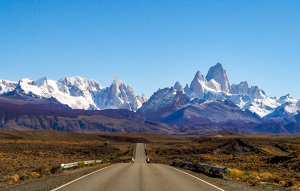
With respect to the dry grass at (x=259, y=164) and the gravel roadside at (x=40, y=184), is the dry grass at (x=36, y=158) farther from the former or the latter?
the dry grass at (x=259, y=164)

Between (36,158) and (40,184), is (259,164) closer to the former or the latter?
(40,184)

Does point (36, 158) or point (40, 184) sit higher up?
point (36, 158)

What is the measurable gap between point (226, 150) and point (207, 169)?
51.3 meters

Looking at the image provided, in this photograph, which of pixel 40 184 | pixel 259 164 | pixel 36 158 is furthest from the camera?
pixel 36 158

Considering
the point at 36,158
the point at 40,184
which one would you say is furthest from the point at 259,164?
the point at 36,158

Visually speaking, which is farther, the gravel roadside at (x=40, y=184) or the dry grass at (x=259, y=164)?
the dry grass at (x=259, y=164)

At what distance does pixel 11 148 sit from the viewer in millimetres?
68188

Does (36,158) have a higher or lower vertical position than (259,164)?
higher

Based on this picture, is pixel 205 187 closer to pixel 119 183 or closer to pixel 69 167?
pixel 119 183

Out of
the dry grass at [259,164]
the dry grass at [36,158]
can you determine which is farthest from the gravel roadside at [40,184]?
the dry grass at [259,164]

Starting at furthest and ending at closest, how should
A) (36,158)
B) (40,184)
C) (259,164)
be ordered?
(36,158), (259,164), (40,184)

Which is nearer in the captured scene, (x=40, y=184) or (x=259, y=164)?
(x=40, y=184)

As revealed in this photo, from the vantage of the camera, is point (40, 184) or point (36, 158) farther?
point (36, 158)

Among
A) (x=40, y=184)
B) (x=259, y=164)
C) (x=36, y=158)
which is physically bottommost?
(x=259, y=164)
